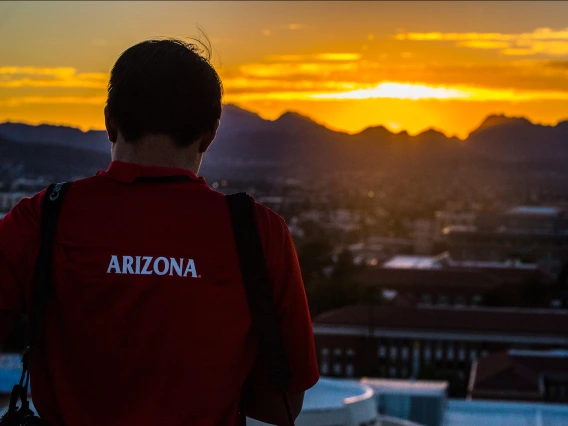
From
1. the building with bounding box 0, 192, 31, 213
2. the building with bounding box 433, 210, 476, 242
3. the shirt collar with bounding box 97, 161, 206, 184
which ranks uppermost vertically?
the shirt collar with bounding box 97, 161, 206, 184

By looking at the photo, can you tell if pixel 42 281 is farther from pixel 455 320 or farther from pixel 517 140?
pixel 517 140

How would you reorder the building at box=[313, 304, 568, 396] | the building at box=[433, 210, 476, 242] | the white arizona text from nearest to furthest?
1. the white arizona text
2. the building at box=[313, 304, 568, 396]
3. the building at box=[433, 210, 476, 242]

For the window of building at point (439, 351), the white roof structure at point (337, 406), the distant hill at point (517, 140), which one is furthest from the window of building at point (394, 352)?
the white roof structure at point (337, 406)

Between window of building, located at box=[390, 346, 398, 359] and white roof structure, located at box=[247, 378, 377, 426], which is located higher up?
white roof structure, located at box=[247, 378, 377, 426]

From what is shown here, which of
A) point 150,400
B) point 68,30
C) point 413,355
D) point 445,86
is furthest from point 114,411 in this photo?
point 445,86

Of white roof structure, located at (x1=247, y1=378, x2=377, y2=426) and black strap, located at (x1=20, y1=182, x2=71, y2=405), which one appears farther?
white roof structure, located at (x1=247, y1=378, x2=377, y2=426)

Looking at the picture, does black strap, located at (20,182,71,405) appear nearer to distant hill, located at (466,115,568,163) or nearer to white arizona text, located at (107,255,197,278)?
white arizona text, located at (107,255,197,278)

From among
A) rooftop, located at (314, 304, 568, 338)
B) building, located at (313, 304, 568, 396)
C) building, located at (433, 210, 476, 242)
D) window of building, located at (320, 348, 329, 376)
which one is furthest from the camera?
building, located at (433, 210, 476, 242)

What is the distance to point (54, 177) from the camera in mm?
10320

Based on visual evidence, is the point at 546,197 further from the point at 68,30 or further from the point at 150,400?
the point at 150,400

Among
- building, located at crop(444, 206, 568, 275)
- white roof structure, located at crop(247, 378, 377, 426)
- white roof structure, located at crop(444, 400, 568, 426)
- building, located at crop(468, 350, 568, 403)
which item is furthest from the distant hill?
white roof structure, located at crop(247, 378, 377, 426)

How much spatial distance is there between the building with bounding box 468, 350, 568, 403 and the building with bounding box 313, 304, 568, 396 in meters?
1.83

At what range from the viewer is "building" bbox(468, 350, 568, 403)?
1370 centimetres

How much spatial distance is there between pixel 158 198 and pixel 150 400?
0.59 ft
